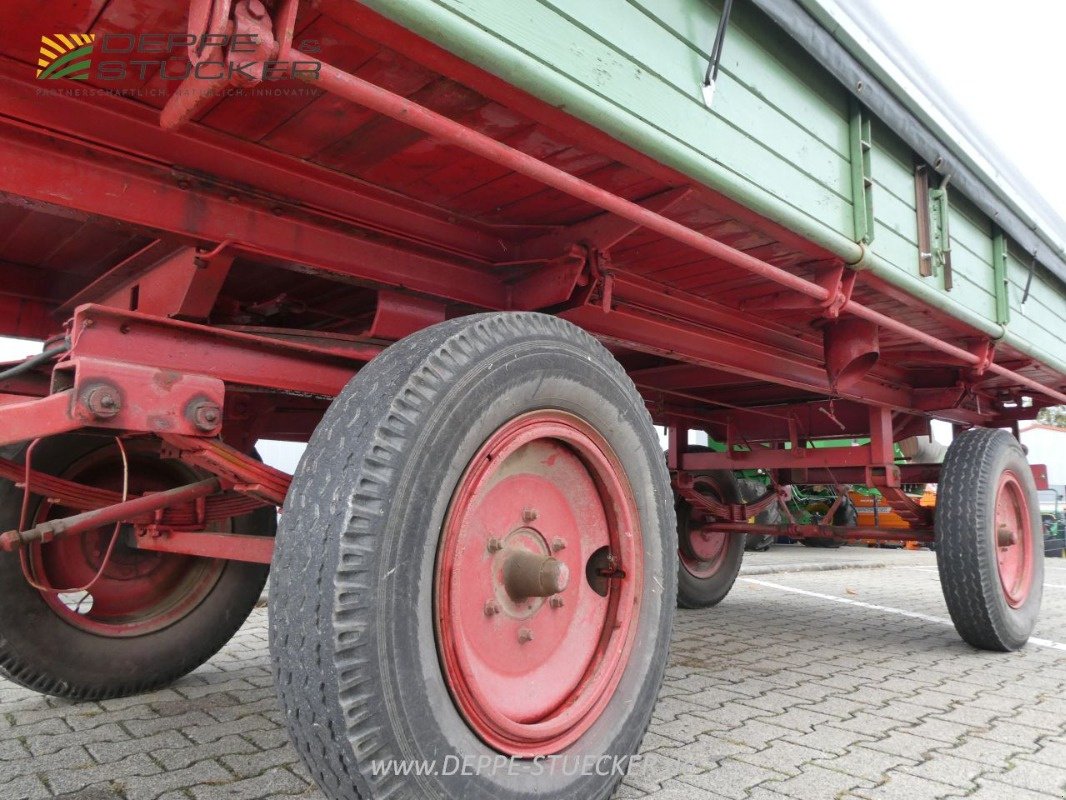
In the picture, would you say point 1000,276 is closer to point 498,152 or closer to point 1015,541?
point 1015,541

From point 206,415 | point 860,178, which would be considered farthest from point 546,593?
point 860,178

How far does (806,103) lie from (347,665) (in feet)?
7.16

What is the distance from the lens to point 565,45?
5.26 ft

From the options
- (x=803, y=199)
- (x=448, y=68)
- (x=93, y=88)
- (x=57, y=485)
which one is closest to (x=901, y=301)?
(x=803, y=199)

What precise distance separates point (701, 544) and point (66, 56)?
4897mm

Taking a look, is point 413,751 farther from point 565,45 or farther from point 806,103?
point 806,103

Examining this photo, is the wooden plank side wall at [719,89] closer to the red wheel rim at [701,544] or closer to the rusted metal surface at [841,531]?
the rusted metal surface at [841,531]

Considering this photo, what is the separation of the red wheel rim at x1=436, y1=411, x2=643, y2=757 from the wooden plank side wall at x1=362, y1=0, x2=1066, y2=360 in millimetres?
780

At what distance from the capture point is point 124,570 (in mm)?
2887

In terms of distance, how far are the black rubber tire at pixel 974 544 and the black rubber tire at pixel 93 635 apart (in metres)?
3.45

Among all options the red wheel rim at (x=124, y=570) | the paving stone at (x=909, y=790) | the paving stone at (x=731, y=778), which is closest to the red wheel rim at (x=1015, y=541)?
the paving stone at (x=909, y=790)

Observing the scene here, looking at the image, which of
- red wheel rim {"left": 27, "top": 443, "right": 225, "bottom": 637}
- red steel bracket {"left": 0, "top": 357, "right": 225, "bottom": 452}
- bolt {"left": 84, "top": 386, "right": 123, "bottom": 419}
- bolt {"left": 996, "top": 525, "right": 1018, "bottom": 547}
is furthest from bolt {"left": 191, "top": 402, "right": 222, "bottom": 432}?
bolt {"left": 996, "top": 525, "right": 1018, "bottom": 547}

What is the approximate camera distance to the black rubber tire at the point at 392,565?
1.34 metres

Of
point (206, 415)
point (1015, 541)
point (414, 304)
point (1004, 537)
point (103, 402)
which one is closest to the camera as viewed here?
point (103, 402)
